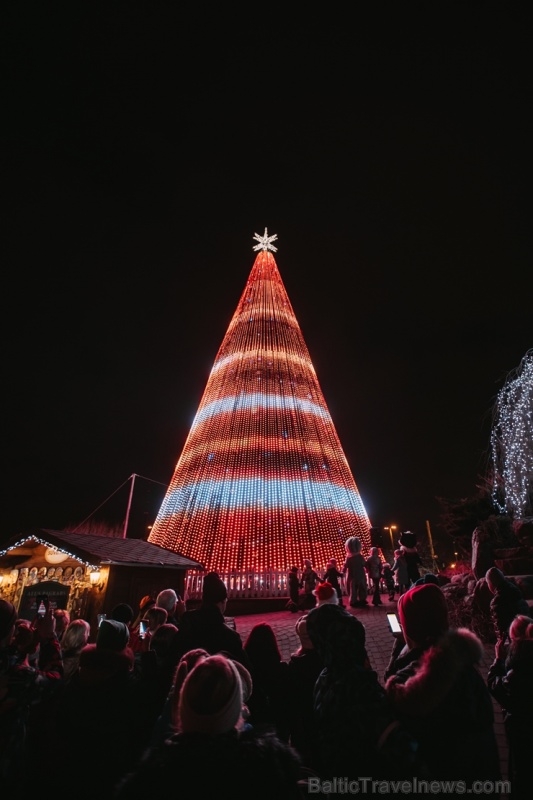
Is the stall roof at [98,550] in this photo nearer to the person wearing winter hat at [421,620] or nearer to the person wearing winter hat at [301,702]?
the person wearing winter hat at [301,702]

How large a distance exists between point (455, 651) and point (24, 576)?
34.2ft

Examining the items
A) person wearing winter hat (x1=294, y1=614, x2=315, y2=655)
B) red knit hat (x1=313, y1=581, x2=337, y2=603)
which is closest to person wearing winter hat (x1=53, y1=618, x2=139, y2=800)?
person wearing winter hat (x1=294, y1=614, x2=315, y2=655)

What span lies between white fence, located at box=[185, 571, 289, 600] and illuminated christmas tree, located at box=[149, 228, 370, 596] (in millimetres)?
29

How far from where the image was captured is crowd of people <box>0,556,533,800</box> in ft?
4.93

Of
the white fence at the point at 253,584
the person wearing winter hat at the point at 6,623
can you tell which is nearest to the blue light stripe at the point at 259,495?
the white fence at the point at 253,584

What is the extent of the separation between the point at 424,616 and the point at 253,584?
10595 millimetres

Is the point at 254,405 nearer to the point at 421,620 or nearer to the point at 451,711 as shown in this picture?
the point at 421,620

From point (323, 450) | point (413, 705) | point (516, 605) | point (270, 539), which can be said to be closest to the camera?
point (413, 705)

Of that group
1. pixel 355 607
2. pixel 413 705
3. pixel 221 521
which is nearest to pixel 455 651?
pixel 413 705

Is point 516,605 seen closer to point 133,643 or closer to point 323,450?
point 133,643

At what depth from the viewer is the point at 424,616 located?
8.18 feet

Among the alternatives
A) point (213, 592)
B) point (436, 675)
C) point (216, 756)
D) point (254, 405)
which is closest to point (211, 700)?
point (216, 756)

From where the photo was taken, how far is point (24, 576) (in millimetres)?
9438

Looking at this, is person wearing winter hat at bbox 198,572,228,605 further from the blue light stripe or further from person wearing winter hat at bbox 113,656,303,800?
the blue light stripe
